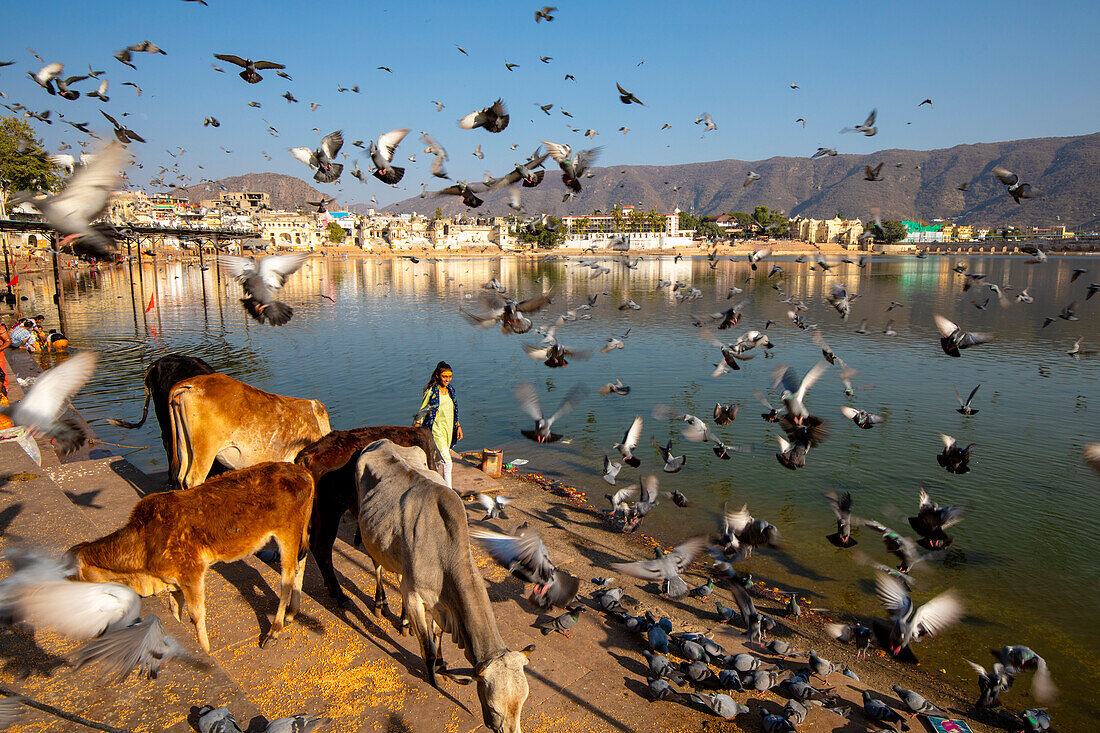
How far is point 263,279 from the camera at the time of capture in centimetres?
921

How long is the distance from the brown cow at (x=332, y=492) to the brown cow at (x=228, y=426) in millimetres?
1473

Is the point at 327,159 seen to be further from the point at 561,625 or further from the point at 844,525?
the point at 844,525

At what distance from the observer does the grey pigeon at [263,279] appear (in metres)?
9.23

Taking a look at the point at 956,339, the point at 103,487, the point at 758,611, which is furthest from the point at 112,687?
the point at 956,339

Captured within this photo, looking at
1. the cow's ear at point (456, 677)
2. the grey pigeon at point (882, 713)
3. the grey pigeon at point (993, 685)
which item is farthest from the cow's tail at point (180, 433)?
the grey pigeon at point (993, 685)

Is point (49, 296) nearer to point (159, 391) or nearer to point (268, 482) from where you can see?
point (159, 391)

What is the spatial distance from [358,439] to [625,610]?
14.9 feet

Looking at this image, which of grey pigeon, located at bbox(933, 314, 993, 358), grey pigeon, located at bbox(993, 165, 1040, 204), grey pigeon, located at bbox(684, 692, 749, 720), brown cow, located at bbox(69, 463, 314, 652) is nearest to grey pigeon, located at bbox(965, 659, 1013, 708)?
grey pigeon, located at bbox(684, 692, 749, 720)

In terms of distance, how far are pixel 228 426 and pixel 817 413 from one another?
18743 mm

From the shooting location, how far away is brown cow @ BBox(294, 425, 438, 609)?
24.5 ft

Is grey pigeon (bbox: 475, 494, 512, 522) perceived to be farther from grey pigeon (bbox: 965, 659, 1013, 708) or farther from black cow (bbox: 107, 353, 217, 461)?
grey pigeon (bbox: 965, 659, 1013, 708)

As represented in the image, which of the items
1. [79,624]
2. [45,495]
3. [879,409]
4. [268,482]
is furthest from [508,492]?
[879,409]

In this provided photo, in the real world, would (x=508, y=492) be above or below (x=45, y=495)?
below

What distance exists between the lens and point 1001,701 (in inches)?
313
